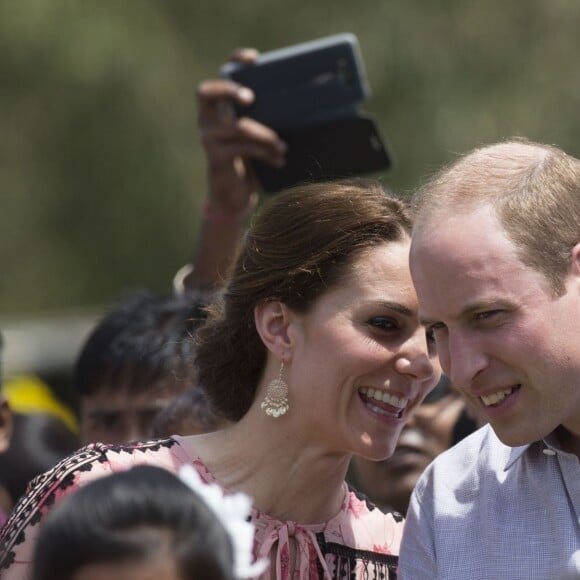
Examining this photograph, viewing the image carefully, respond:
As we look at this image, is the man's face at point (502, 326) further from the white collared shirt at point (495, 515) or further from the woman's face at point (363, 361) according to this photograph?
the woman's face at point (363, 361)

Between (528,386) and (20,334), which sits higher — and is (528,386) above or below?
above

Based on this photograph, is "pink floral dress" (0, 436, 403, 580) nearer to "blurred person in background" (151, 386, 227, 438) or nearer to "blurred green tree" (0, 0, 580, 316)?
"blurred person in background" (151, 386, 227, 438)

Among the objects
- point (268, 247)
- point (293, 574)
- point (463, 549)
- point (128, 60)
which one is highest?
point (268, 247)

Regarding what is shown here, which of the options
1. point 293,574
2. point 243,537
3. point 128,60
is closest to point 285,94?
point 293,574

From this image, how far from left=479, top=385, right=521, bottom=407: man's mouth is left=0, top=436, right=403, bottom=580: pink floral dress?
0.80 m

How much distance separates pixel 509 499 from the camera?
3086mm

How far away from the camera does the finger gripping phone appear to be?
177 inches

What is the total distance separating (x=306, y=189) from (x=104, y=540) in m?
1.61

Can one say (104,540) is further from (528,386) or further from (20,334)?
(20,334)

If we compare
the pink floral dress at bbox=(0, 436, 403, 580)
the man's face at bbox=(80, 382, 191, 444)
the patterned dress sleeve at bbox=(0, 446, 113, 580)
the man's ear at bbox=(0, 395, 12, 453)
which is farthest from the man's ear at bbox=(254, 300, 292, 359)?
the man's ear at bbox=(0, 395, 12, 453)

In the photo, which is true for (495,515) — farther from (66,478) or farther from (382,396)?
(66,478)

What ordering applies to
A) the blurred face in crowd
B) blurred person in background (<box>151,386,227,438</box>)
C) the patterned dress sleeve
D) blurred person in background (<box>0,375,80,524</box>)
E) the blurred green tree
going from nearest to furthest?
the blurred face in crowd
the patterned dress sleeve
blurred person in background (<box>151,386,227,438</box>)
blurred person in background (<box>0,375,80,524</box>)
the blurred green tree

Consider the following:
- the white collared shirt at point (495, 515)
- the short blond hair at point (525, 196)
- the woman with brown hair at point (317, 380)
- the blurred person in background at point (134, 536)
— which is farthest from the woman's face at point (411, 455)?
the blurred person in background at point (134, 536)

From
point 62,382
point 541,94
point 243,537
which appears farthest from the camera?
point 541,94
